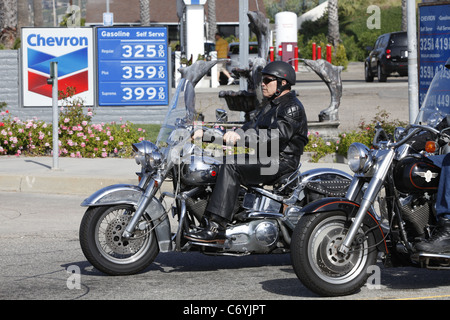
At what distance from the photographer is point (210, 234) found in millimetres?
6832

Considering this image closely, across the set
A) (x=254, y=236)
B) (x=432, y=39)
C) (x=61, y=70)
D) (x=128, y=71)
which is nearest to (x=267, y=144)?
(x=254, y=236)

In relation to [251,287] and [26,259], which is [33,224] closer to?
[26,259]

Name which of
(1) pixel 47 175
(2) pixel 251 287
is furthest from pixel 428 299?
(1) pixel 47 175

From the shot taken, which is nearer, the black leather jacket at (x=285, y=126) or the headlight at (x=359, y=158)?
the headlight at (x=359, y=158)

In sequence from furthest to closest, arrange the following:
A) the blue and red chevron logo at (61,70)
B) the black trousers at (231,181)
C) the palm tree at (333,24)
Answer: the palm tree at (333,24) < the blue and red chevron logo at (61,70) < the black trousers at (231,181)

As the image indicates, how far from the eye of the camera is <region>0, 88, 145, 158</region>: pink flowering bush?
14.7 m

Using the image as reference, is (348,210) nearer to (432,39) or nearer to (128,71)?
(432,39)

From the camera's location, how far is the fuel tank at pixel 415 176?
6230mm

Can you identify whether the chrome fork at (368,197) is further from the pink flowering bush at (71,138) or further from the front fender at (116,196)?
the pink flowering bush at (71,138)

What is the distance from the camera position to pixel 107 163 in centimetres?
1362

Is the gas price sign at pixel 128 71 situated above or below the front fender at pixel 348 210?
above

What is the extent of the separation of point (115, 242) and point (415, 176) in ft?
7.72

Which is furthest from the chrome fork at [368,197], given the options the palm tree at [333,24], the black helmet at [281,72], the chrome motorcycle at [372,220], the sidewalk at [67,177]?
the palm tree at [333,24]

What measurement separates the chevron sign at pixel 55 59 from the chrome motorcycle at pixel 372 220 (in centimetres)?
1213
